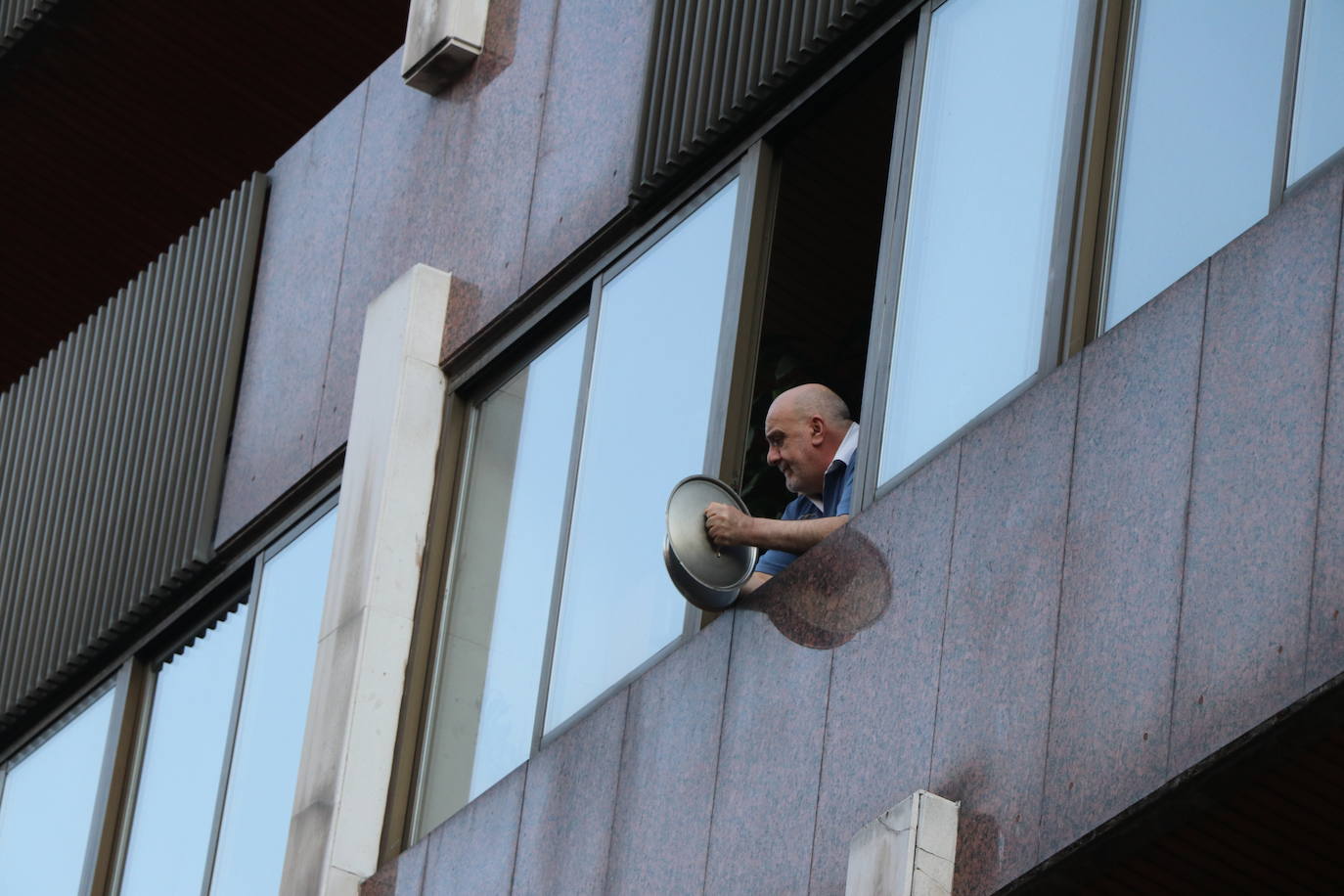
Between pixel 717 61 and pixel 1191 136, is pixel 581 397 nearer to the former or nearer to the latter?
pixel 717 61

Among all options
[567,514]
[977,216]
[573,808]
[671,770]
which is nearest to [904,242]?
[977,216]

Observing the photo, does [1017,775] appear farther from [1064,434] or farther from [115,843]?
[115,843]

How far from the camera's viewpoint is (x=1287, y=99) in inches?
370

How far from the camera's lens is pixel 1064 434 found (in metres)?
9.59

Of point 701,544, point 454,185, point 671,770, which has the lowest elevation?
point 671,770

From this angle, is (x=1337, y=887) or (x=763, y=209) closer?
(x=1337, y=887)

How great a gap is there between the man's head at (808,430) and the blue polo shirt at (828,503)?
6 cm

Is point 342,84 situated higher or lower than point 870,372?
higher

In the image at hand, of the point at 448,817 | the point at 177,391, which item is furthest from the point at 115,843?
the point at 448,817

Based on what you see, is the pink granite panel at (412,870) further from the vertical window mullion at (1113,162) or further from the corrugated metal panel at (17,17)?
the corrugated metal panel at (17,17)

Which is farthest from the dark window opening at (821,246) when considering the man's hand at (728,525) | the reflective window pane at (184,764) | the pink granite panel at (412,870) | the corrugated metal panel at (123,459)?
the corrugated metal panel at (123,459)

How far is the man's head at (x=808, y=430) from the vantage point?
37.2ft

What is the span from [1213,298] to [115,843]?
31.3 feet

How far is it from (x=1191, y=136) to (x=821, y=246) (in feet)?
10.5
